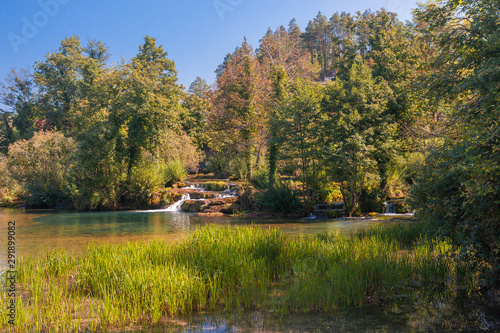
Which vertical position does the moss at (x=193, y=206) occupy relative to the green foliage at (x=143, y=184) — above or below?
below

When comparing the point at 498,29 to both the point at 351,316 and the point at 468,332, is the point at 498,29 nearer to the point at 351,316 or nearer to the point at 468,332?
the point at 468,332

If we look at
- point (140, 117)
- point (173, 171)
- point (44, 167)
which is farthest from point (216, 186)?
point (44, 167)

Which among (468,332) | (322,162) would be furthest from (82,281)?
(322,162)

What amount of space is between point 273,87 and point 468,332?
2506 centimetres

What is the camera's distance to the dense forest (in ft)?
19.6

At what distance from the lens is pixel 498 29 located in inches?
270

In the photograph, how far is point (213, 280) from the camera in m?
5.73

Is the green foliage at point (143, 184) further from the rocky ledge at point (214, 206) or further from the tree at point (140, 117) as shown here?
the rocky ledge at point (214, 206)

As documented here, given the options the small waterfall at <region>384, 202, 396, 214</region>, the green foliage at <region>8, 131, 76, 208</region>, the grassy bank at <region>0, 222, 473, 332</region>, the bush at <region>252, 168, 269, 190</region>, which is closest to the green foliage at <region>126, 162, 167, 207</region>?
the green foliage at <region>8, 131, 76, 208</region>

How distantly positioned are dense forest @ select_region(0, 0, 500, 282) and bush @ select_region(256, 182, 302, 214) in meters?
0.08

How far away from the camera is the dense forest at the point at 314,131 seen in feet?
19.6

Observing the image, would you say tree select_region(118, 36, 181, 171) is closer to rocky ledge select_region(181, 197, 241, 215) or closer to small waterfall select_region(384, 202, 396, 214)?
rocky ledge select_region(181, 197, 241, 215)

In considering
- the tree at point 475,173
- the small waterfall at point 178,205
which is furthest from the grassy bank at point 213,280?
the small waterfall at point 178,205

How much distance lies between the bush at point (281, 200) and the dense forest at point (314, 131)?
8cm
